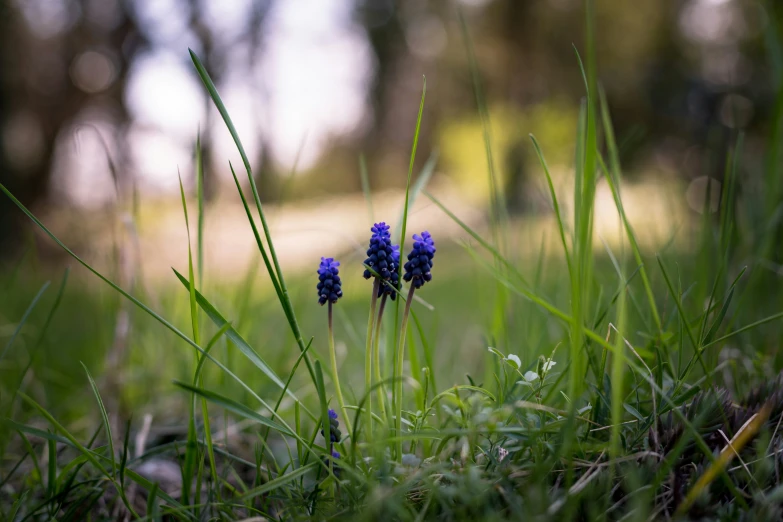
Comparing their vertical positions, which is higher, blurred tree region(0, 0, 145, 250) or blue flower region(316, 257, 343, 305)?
blurred tree region(0, 0, 145, 250)

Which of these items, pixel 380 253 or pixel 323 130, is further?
pixel 323 130

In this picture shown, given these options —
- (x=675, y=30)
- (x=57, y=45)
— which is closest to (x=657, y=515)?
(x=57, y=45)

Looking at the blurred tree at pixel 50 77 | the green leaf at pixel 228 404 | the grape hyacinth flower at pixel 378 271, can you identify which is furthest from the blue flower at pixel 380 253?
the blurred tree at pixel 50 77

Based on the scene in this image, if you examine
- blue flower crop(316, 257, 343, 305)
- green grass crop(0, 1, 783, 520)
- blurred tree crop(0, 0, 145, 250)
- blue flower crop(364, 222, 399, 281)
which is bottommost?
green grass crop(0, 1, 783, 520)

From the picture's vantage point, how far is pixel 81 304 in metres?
2.89

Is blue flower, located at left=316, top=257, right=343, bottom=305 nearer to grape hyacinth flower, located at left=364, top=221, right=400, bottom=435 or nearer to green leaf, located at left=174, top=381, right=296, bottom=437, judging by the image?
grape hyacinth flower, located at left=364, top=221, right=400, bottom=435

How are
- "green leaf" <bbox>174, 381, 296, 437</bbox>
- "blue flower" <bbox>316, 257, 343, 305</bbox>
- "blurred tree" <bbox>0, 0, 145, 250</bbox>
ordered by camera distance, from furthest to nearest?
"blurred tree" <bbox>0, 0, 145, 250</bbox> → "blue flower" <bbox>316, 257, 343, 305</bbox> → "green leaf" <bbox>174, 381, 296, 437</bbox>

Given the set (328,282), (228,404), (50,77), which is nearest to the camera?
(228,404)

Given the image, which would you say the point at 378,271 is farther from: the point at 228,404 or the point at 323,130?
the point at 323,130

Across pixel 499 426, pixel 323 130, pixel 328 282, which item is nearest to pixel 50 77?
pixel 323 130

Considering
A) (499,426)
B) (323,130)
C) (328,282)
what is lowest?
(499,426)

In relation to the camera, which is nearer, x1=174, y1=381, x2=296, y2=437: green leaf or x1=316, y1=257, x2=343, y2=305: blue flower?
x1=174, y1=381, x2=296, y2=437: green leaf

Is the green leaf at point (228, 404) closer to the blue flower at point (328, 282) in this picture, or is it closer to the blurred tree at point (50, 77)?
the blue flower at point (328, 282)

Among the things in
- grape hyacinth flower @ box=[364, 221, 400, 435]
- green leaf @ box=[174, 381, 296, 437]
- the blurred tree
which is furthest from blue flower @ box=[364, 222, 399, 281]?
the blurred tree
